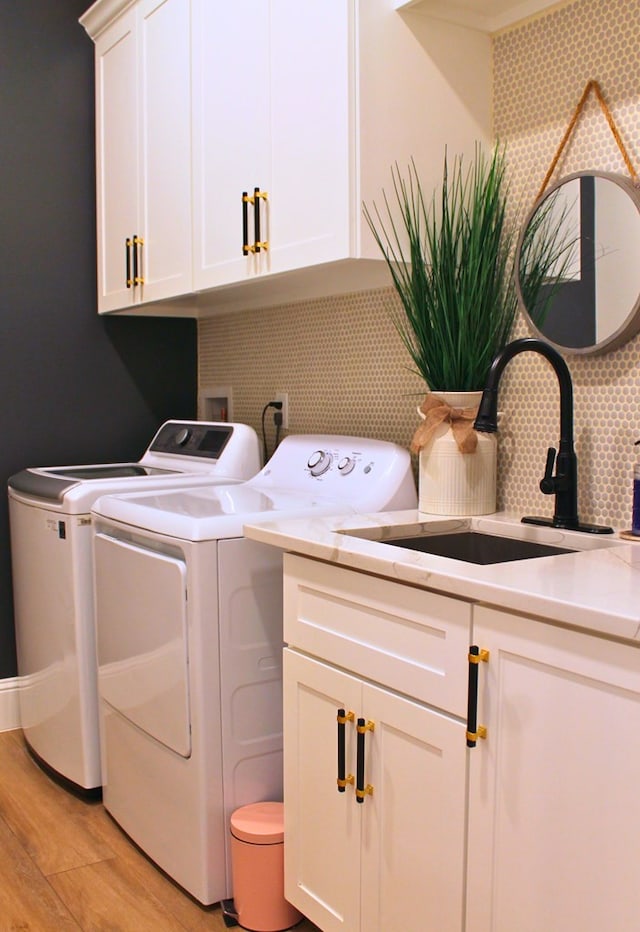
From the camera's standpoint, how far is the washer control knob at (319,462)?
2.34 metres

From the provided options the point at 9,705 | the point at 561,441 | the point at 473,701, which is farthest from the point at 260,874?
the point at 9,705

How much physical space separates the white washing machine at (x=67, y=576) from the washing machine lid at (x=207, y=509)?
16cm

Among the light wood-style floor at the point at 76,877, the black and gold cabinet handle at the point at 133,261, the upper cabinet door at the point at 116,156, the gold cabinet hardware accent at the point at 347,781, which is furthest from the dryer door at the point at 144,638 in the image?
the upper cabinet door at the point at 116,156

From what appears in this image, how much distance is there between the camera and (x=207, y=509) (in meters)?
A: 2.03

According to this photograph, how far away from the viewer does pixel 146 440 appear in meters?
3.33

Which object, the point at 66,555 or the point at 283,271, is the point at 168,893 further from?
the point at 283,271

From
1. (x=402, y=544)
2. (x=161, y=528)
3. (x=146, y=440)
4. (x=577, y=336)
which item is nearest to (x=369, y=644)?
(x=402, y=544)

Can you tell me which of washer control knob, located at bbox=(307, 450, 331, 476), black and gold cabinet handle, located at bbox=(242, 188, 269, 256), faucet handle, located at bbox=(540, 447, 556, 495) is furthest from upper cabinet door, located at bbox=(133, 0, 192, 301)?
faucet handle, located at bbox=(540, 447, 556, 495)

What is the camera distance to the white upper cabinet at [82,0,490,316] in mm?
1876

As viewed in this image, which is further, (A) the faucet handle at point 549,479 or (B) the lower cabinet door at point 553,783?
(A) the faucet handle at point 549,479

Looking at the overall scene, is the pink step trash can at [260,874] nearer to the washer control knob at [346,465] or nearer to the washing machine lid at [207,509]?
the washing machine lid at [207,509]

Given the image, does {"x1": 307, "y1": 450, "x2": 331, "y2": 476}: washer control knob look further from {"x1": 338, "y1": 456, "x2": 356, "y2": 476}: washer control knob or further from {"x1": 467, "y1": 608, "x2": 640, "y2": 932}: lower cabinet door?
{"x1": 467, "y1": 608, "x2": 640, "y2": 932}: lower cabinet door

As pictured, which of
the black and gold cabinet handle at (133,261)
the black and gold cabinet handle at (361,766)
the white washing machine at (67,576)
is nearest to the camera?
the black and gold cabinet handle at (361,766)

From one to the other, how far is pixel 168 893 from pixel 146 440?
5.61ft
